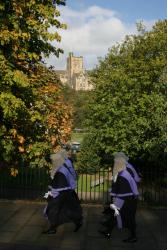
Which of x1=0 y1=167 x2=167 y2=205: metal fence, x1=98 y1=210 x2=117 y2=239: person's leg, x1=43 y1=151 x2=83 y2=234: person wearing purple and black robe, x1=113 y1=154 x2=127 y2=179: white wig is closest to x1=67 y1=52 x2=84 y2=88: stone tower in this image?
x1=0 y1=167 x2=167 y2=205: metal fence

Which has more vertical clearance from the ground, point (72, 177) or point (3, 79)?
point (3, 79)

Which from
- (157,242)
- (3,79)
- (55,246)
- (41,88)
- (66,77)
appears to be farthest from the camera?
(66,77)

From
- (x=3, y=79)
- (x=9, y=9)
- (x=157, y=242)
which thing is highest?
(x=9, y=9)

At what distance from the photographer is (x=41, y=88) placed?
12859 mm

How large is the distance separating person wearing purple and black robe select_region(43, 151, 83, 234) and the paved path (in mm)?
264

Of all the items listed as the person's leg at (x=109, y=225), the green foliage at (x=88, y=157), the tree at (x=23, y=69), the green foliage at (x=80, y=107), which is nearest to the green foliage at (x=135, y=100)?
the green foliage at (x=88, y=157)

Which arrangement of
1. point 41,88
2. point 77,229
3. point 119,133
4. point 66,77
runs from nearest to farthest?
1. point 77,229
2. point 41,88
3. point 119,133
4. point 66,77

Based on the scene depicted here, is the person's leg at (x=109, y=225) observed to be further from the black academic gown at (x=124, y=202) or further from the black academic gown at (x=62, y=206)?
the black academic gown at (x=62, y=206)

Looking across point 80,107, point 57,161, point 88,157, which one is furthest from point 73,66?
point 57,161

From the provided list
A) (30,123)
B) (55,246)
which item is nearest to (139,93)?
(30,123)

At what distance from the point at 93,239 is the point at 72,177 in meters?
1.19

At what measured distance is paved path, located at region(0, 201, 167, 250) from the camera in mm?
8203

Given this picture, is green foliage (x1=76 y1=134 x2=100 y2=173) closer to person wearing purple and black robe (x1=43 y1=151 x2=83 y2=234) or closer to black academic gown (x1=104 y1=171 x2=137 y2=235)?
person wearing purple and black robe (x1=43 y1=151 x2=83 y2=234)

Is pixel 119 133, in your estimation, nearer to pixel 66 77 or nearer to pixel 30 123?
pixel 30 123
